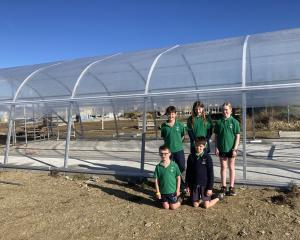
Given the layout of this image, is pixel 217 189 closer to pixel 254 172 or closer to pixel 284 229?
pixel 254 172

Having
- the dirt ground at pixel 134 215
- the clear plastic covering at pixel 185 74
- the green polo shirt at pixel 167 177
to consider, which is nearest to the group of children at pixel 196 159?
the green polo shirt at pixel 167 177

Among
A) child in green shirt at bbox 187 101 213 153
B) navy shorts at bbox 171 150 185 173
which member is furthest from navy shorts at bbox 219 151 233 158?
navy shorts at bbox 171 150 185 173

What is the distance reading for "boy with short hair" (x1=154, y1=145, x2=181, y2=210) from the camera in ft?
20.6

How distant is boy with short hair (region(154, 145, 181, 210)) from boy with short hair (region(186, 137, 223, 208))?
0.83ft

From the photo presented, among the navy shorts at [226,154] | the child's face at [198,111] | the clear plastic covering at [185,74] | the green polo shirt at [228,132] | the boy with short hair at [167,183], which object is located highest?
the clear plastic covering at [185,74]

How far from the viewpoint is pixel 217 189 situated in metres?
7.33

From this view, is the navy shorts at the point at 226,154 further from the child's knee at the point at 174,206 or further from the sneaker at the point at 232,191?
the child's knee at the point at 174,206

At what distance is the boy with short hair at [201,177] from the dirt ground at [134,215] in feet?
0.59

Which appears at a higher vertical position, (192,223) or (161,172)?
(161,172)

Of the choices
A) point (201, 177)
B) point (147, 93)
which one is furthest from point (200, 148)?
point (147, 93)

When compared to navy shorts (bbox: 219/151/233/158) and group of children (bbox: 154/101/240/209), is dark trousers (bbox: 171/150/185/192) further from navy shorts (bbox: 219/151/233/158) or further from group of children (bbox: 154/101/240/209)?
navy shorts (bbox: 219/151/233/158)

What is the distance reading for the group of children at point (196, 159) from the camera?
6289mm

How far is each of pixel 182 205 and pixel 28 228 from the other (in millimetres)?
2401

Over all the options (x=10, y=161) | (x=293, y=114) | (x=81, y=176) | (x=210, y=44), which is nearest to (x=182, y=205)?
(x=81, y=176)
